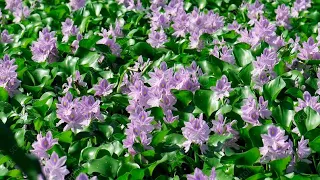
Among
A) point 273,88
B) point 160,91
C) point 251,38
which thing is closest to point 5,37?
point 160,91

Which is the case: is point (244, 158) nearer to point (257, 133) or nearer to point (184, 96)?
point (257, 133)

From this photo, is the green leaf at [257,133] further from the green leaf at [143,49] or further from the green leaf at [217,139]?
the green leaf at [143,49]

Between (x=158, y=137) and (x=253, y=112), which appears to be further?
(x=253, y=112)

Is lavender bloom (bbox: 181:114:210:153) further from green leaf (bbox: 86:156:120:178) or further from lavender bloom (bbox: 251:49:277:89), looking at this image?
lavender bloom (bbox: 251:49:277:89)

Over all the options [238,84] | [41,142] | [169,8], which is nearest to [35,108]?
[41,142]

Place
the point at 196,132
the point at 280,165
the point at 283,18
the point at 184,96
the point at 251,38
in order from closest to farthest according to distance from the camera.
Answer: the point at 280,165
the point at 196,132
the point at 184,96
the point at 251,38
the point at 283,18

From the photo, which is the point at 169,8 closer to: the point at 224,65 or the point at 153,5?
the point at 153,5

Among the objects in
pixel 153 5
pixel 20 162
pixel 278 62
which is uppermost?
pixel 20 162
